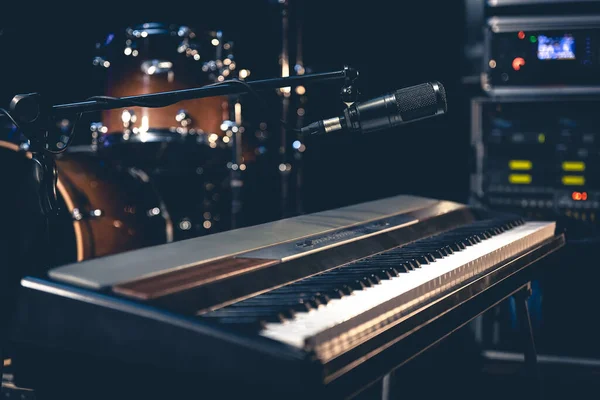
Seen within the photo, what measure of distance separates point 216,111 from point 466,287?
6.42 ft

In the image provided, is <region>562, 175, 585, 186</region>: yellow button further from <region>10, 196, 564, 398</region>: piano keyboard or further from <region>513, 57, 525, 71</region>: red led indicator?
<region>10, 196, 564, 398</region>: piano keyboard

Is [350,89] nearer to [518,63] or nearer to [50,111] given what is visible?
[50,111]

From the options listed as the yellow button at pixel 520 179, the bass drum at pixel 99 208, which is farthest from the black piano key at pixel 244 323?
the yellow button at pixel 520 179

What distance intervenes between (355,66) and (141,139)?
1.38m

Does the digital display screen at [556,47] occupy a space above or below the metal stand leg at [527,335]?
above

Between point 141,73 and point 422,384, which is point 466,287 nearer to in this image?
point 422,384

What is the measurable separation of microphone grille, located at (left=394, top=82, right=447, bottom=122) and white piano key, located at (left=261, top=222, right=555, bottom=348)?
341 mm

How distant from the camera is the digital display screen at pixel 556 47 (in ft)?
9.52

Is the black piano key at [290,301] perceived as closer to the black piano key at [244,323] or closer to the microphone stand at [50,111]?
the black piano key at [244,323]

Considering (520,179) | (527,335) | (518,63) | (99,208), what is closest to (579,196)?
(520,179)

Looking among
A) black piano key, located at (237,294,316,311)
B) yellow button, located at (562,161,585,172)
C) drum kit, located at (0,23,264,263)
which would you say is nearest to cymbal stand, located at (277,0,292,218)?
drum kit, located at (0,23,264,263)

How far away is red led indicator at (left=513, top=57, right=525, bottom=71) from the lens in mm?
2955

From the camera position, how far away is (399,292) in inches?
49.1

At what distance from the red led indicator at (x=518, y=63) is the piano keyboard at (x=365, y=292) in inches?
50.7
